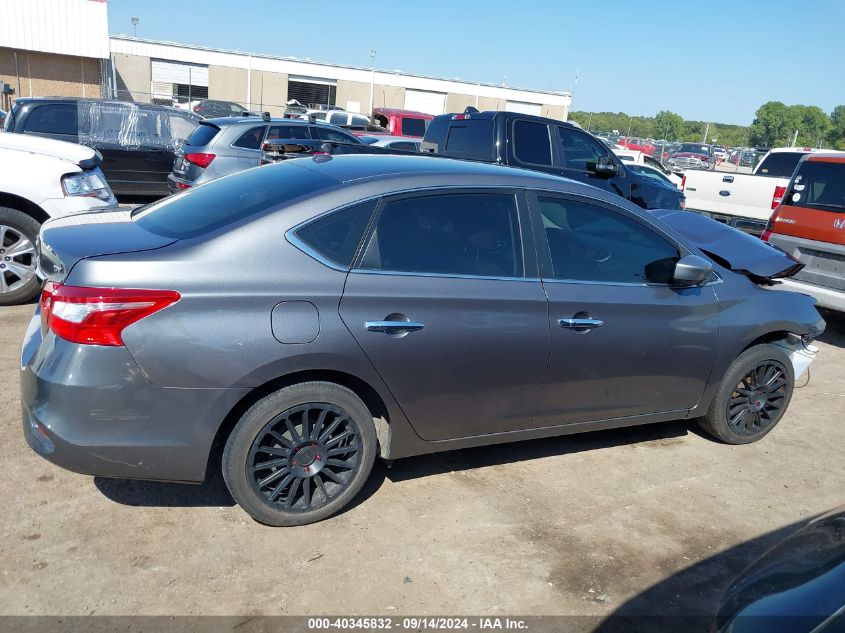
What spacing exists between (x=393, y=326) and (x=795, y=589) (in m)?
1.89

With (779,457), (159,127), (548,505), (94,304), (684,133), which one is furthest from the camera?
(684,133)

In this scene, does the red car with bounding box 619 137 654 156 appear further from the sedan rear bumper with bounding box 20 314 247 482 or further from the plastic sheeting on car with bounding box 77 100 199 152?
the sedan rear bumper with bounding box 20 314 247 482

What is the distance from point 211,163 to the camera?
9594 mm

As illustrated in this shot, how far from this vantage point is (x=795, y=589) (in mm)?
2104

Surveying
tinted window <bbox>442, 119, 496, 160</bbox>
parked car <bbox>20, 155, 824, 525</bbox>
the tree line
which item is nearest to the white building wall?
tinted window <bbox>442, 119, 496, 160</bbox>

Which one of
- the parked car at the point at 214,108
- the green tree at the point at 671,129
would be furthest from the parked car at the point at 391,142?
the green tree at the point at 671,129

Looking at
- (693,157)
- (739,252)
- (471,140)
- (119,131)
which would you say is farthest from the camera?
(693,157)

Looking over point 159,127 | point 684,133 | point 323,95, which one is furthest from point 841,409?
point 684,133

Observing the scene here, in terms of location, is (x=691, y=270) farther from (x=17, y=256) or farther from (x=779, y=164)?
(x=779, y=164)

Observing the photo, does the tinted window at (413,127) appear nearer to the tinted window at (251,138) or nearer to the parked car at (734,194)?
the parked car at (734,194)

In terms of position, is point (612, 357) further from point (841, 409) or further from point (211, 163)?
point (211, 163)

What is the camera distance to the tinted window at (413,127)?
2319 cm

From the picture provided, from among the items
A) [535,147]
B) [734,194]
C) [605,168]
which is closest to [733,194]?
[734,194]

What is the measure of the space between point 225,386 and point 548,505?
186cm
